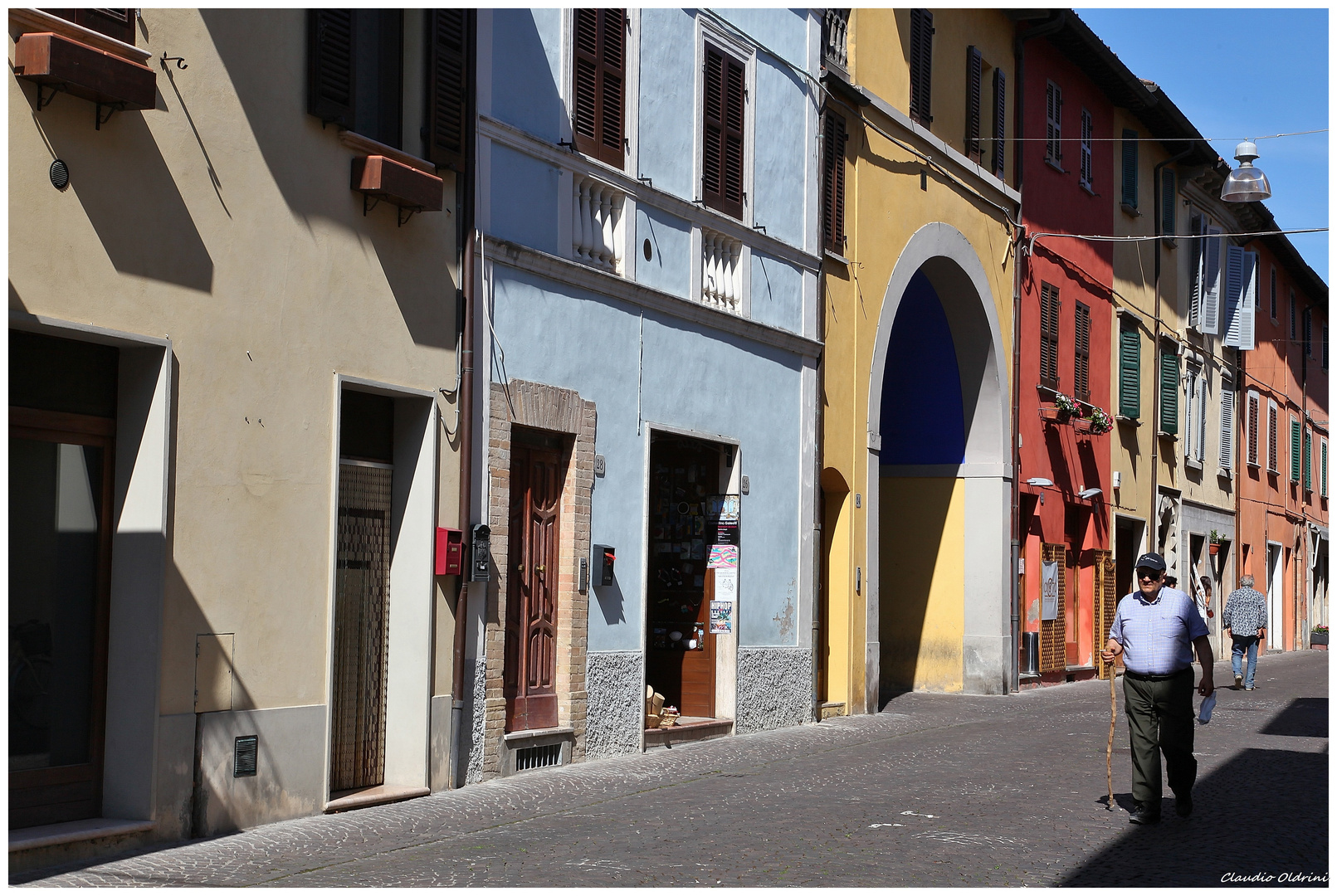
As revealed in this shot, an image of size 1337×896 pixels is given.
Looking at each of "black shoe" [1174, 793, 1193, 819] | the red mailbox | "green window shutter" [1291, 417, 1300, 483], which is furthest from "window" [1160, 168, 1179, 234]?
the red mailbox

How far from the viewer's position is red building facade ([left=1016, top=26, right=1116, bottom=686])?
2256 cm

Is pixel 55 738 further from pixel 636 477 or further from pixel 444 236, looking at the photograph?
pixel 636 477

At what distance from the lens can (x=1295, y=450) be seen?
41.4 meters

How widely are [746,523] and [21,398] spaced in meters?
8.02

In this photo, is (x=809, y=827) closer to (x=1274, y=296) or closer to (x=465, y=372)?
(x=465, y=372)

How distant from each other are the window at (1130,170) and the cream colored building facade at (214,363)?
1906 cm

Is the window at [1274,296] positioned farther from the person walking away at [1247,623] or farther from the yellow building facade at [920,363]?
the yellow building facade at [920,363]

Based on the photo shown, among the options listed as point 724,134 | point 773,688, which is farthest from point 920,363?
point 724,134

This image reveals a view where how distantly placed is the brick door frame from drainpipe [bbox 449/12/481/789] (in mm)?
322

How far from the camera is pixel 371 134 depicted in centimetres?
1042

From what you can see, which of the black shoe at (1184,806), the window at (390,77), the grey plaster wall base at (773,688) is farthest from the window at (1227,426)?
the window at (390,77)

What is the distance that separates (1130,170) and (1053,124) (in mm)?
4040

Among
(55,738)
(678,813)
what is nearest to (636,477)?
(678,813)

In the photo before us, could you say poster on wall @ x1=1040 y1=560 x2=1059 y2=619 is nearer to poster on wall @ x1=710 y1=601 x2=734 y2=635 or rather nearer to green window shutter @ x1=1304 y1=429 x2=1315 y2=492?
poster on wall @ x1=710 y1=601 x2=734 y2=635
